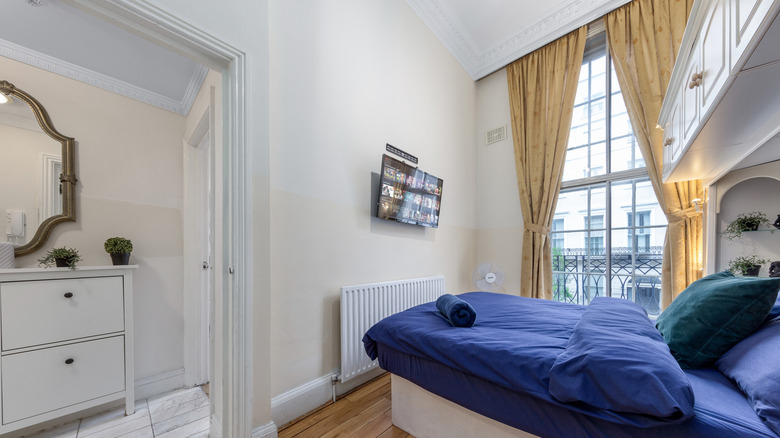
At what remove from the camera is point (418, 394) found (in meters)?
1.52

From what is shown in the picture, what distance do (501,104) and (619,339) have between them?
11.5 ft

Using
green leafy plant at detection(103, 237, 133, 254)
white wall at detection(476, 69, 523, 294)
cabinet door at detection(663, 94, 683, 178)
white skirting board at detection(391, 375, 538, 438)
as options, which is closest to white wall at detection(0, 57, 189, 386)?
green leafy plant at detection(103, 237, 133, 254)

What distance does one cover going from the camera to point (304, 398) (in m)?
1.75

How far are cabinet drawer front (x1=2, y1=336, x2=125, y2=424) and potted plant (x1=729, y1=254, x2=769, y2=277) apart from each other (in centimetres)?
438

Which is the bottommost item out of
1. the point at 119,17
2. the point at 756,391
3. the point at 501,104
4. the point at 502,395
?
the point at 502,395

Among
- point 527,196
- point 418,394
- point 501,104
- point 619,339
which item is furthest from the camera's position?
point 501,104

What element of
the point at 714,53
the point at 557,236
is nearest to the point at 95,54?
the point at 714,53

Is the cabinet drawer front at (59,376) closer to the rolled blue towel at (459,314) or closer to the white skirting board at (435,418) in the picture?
the white skirting board at (435,418)

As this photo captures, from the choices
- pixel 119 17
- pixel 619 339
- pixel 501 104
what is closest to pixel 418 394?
pixel 619 339

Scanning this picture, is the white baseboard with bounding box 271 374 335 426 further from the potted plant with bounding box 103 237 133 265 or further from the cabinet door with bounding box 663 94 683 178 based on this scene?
the cabinet door with bounding box 663 94 683 178

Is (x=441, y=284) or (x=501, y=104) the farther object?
(x=501, y=104)

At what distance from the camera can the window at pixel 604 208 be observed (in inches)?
111

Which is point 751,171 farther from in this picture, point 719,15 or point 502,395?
point 502,395

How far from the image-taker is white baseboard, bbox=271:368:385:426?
5.31 feet
